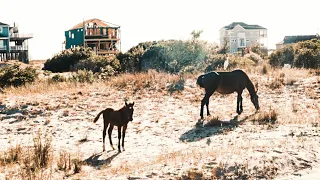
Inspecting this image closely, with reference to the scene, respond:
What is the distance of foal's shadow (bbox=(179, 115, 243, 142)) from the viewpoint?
1370cm

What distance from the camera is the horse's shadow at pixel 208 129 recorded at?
13.7m

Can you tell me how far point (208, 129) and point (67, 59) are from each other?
36.1 m

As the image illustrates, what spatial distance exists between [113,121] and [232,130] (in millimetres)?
4105

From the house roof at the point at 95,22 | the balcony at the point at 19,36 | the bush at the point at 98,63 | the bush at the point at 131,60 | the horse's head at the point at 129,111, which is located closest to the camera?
the horse's head at the point at 129,111

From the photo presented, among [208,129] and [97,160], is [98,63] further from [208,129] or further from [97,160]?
[97,160]

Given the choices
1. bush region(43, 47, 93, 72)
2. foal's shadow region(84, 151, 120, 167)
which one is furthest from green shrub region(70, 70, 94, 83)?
bush region(43, 47, 93, 72)

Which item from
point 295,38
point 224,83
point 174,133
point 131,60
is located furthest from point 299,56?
point 295,38

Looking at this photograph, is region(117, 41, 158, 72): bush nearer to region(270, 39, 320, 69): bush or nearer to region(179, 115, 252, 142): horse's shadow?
region(270, 39, 320, 69): bush

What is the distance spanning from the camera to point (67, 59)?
48.5m

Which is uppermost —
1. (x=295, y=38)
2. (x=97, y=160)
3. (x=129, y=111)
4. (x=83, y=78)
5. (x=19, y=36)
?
(x=19, y=36)

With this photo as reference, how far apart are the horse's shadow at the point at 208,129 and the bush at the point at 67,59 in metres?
33.3

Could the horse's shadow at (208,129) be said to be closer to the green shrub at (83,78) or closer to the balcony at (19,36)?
the green shrub at (83,78)

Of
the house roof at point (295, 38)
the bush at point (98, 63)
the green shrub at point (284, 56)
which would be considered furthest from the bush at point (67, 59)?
the house roof at point (295, 38)

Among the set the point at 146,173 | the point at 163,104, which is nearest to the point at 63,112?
the point at 163,104
